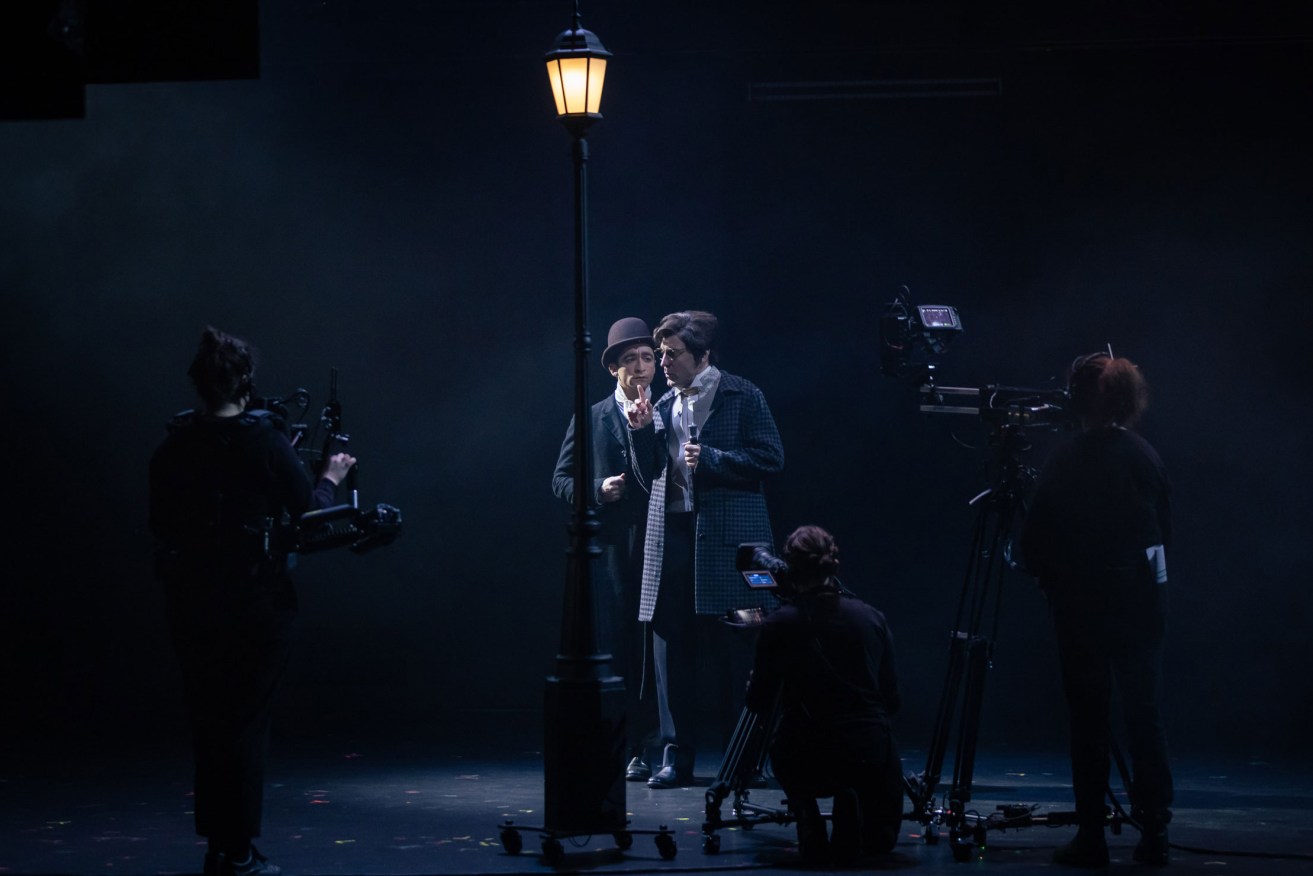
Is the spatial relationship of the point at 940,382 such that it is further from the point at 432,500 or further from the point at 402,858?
the point at 402,858

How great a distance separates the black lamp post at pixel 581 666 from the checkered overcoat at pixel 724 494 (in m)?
1.31

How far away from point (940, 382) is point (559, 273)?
7.20 feet

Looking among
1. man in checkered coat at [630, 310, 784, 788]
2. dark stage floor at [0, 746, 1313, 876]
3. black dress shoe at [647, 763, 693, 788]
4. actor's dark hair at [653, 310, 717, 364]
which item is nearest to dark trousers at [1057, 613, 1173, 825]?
dark stage floor at [0, 746, 1313, 876]

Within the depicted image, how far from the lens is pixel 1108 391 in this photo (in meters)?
4.84

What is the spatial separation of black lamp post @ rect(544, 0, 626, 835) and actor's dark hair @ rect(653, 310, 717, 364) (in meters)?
1.34

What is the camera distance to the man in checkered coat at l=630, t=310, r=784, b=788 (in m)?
6.36

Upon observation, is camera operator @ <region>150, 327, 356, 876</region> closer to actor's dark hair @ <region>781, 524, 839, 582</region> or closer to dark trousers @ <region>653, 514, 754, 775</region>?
actor's dark hair @ <region>781, 524, 839, 582</region>

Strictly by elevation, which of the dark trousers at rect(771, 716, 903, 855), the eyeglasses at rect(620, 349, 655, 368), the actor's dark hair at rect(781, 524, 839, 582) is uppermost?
the eyeglasses at rect(620, 349, 655, 368)

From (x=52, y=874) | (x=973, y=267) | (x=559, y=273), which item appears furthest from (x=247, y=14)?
(x=52, y=874)

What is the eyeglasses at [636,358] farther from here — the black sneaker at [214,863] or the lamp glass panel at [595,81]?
the black sneaker at [214,863]

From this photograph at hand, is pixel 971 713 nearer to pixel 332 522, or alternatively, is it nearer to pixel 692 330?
pixel 692 330

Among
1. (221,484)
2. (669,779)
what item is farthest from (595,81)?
(669,779)

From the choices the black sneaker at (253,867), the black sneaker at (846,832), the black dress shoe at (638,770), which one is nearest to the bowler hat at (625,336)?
the black dress shoe at (638,770)

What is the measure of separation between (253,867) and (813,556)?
1955 mm
